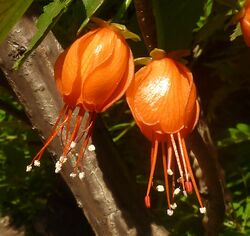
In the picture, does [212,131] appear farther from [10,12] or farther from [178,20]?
[10,12]

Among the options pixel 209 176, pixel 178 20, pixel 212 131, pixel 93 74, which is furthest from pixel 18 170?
pixel 93 74

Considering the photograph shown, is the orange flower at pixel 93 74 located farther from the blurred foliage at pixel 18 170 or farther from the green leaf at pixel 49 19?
the blurred foliage at pixel 18 170

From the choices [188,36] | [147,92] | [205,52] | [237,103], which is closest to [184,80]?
[147,92]

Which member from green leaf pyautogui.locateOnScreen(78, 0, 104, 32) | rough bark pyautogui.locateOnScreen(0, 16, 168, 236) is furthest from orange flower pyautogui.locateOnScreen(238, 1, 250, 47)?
rough bark pyautogui.locateOnScreen(0, 16, 168, 236)

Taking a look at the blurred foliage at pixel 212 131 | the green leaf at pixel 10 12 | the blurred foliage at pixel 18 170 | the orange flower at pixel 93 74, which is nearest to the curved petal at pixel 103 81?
the orange flower at pixel 93 74

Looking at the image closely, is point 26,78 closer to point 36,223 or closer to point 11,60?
point 11,60

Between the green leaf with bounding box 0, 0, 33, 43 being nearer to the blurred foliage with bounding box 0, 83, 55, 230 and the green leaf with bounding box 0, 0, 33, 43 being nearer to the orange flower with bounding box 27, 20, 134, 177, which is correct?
the orange flower with bounding box 27, 20, 134, 177
